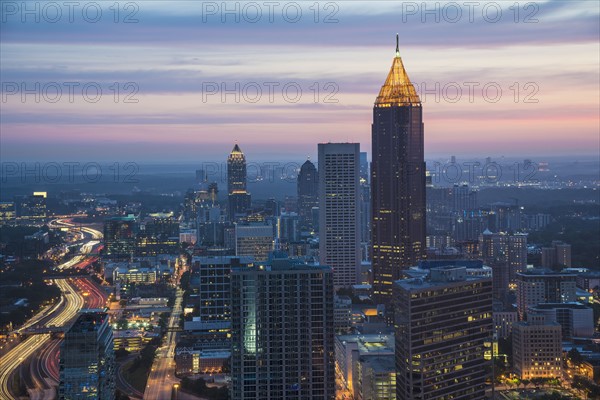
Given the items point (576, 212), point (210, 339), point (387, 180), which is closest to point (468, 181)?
point (576, 212)

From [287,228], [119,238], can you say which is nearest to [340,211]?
[287,228]

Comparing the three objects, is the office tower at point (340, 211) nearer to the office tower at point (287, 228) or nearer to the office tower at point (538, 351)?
the office tower at point (287, 228)

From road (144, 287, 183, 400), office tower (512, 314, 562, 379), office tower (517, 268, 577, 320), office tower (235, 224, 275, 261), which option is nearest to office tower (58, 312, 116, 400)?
road (144, 287, 183, 400)

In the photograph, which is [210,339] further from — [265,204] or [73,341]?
[265,204]

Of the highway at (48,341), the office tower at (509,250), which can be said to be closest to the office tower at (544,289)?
the office tower at (509,250)

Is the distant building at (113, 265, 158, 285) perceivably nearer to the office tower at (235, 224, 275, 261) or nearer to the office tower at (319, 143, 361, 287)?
the office tower at (235, 224, 275, 261)

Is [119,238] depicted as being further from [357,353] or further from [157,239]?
[357,353]
